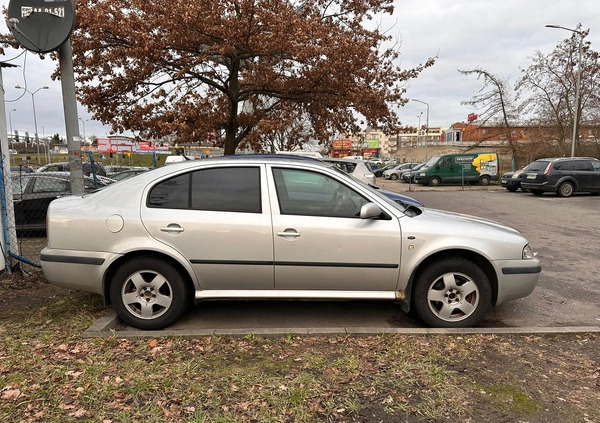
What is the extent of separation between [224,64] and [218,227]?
30.6ft

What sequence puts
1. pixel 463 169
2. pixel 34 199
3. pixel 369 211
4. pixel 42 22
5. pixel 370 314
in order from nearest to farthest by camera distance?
pixel 369 211
pixel 370 314
pixel 42 22
pixel 34 199
pixel 463 169

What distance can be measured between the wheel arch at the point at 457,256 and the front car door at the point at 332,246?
0.56 ft

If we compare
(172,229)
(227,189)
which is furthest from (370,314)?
(172,229)

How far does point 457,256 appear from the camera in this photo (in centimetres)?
374

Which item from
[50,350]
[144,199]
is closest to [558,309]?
[144,199]

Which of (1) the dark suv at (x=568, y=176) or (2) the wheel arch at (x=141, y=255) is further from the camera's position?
(1) the dark suv at (x=568, y=176)

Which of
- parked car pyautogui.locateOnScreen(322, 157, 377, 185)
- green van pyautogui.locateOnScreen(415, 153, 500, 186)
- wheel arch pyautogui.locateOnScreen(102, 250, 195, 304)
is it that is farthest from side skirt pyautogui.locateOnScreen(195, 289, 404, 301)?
green van pyautogui.locateOnScreen(415, 153, 500, 186)

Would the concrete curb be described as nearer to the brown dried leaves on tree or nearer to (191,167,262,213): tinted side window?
(191,167,262,213): tinted side window

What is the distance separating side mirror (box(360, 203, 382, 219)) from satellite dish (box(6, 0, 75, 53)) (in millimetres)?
3991

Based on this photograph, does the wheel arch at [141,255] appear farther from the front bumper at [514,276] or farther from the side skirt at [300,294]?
the front bumper at [514,276]

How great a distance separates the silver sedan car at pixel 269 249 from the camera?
362cm

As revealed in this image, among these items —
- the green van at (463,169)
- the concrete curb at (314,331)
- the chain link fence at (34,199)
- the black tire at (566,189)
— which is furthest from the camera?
the green van at (463,169)

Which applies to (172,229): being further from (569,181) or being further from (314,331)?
(569,181)

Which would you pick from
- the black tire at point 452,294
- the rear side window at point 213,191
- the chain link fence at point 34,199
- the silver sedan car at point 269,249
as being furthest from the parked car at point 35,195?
the black tire at point 452,294
